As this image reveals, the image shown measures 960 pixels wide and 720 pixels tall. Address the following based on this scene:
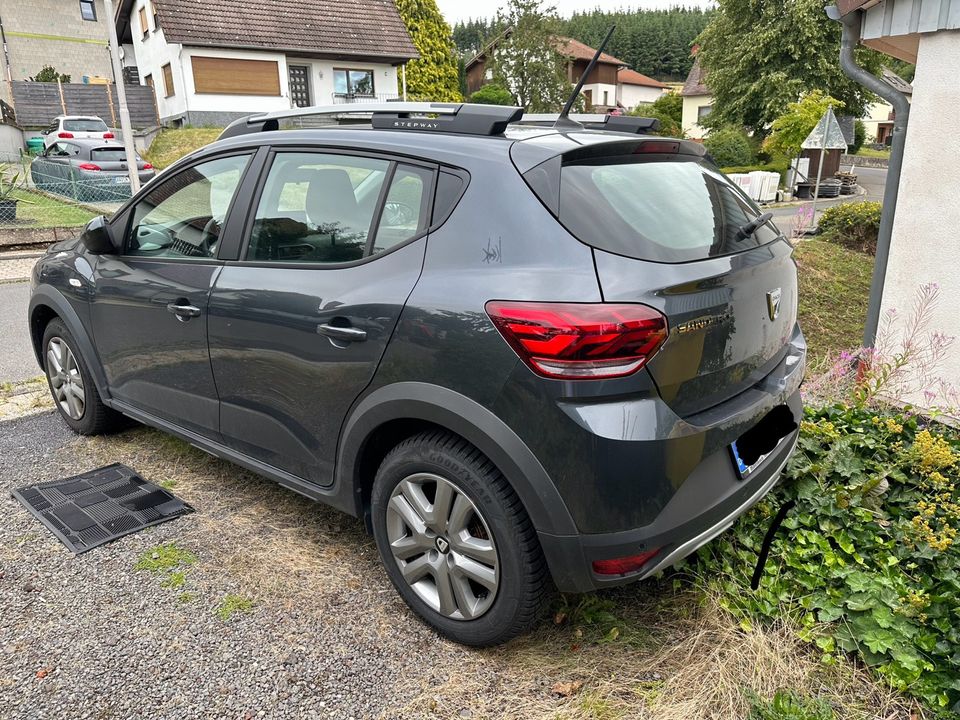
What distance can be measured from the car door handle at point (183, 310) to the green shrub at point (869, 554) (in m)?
2.40

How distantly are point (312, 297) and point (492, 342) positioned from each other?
2.88ft

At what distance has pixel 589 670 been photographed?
99.0 inches

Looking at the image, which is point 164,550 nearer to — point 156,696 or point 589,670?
point 156,696

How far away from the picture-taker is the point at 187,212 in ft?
11.6

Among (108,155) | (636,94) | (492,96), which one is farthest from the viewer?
(636,94)

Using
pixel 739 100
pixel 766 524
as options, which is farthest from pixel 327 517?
pixel 739 100

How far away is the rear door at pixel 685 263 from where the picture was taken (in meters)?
2.19

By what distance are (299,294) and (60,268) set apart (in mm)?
2242

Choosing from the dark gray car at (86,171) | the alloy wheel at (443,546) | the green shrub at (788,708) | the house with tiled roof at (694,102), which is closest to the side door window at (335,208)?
the alloy wheel at (443,546)

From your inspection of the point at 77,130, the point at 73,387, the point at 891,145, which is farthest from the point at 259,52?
the point at 73,387

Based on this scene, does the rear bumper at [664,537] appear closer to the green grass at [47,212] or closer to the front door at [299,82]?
the green grass at [47,212]

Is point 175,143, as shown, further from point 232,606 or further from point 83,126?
point 232,606

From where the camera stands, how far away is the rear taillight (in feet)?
6.88

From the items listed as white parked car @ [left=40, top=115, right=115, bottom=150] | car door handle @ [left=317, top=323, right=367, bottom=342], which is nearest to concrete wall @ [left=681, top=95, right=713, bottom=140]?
white parked car @ [left=40, top=115, right=115, bottom=150]
